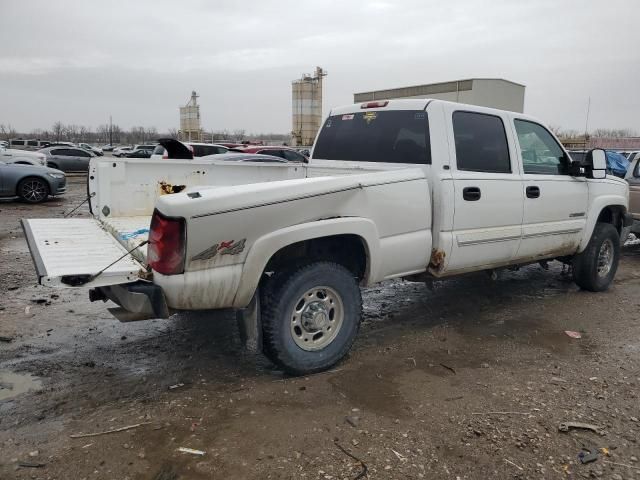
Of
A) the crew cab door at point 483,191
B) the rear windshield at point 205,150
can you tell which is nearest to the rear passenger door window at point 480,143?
the crew cab door at point 483,191

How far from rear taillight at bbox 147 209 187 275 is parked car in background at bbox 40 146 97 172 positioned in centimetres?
2456

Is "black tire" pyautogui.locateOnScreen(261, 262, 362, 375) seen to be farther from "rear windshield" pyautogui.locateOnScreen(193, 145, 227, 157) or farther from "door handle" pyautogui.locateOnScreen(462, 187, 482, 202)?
"rear windshield" pyautogui.locateOnScreen(193, 145, 227, 157)

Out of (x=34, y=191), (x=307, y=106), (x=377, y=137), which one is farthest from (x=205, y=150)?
(x=307, y=106)

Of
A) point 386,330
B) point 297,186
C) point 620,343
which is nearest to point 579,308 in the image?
point 620,343

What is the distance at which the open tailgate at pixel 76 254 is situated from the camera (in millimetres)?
2990

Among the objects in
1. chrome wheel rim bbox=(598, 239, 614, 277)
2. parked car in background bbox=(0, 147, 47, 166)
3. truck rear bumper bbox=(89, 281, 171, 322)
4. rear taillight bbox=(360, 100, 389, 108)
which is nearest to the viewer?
truck rear bumper bbox=(89, 281, 171, 322)

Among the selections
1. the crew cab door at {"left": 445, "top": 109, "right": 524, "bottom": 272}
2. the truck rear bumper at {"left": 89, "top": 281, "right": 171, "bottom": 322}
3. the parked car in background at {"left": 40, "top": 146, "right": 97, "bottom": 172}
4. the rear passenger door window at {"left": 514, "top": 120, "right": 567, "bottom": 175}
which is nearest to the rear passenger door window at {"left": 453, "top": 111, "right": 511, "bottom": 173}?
the crew cab door at {"left": 445, "top": 109, "right": 524, "bottom": 272}

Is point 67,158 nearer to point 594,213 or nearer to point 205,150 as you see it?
point 205,150

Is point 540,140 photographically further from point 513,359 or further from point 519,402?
point 519,402

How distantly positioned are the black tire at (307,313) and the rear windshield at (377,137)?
50.3 inches

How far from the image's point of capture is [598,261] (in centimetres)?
620

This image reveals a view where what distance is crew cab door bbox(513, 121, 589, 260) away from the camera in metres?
5.05

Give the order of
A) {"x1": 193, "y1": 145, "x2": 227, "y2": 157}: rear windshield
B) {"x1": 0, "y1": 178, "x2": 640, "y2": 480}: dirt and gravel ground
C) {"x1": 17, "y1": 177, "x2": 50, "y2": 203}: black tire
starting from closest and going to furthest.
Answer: {"x1": 0, "y1": 178, "x2": 640, "y2": 480}: dirt and gravel ground → {"x1": 17, "y1": 177, "x2": 50, "y2": 203}: black tire → {"x1": 193, "y1": 145, "x2": 227, "y2": 157}: rear windshield

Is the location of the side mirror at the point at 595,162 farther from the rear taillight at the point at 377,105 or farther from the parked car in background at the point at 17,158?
the parked car in background at the point at 17,158
